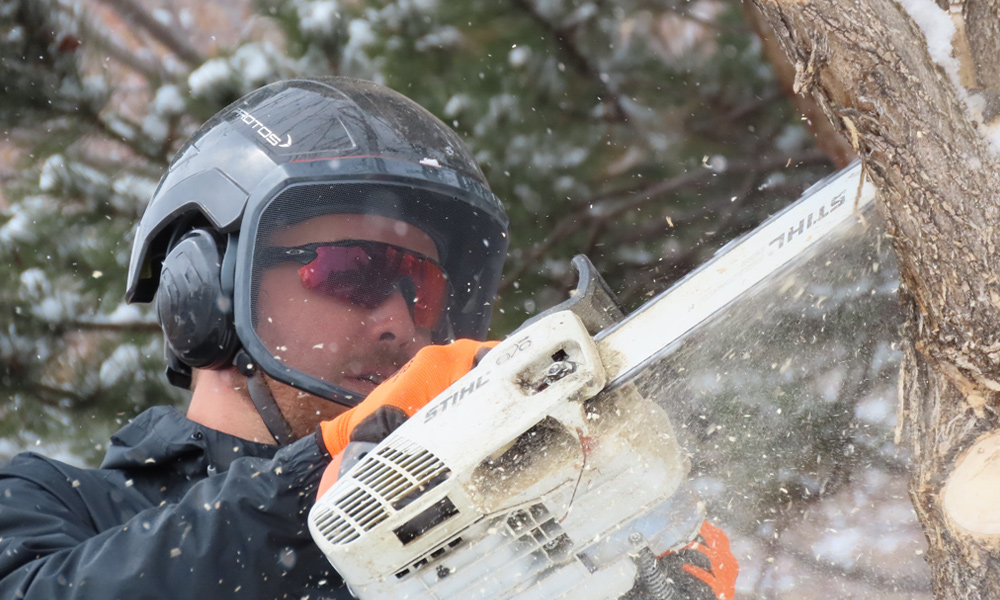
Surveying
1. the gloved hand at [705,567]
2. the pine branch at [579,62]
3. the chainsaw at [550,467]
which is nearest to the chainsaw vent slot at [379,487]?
the chainsaw at [550,467]

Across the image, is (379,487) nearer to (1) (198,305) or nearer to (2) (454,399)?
(2) (454,399)

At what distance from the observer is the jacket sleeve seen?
166 centimetres

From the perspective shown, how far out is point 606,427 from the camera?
137cm

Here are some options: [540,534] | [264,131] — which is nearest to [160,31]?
[264,131]

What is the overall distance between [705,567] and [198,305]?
4.56 feet

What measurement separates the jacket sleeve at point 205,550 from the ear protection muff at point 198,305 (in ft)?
1.75

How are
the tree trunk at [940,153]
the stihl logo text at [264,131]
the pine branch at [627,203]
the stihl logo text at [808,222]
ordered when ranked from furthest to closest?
1. the pine branch at [627,203]
2. the stihl logo text at [264,131]
3. the stihl logo text at [808,222]
4. the tree trunk at [940,153]

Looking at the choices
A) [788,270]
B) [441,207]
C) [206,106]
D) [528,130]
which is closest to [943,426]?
[788,270]

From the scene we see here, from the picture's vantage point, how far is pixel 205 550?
167 centimetres

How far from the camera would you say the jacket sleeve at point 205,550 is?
65.5 inches

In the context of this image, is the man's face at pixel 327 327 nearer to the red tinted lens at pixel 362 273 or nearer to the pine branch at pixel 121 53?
the red tinted lens at pixel 362 273

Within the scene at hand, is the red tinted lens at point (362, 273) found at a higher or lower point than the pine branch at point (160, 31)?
lower

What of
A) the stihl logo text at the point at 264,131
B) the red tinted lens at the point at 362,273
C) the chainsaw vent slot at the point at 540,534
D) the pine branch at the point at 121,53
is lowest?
the chainsaw vent slot at the point at 540,534

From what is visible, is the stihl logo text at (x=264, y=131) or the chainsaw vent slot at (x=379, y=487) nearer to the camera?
the chainsaw vent slot at (x=379, y=487)
